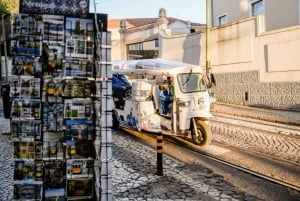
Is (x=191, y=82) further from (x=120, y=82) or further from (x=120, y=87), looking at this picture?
(x=120, y=82)

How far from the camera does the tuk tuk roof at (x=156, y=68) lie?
10234 mm

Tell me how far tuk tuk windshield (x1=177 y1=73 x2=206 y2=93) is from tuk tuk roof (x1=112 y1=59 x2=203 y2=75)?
0.51 ft

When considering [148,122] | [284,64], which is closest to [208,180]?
[148,122]

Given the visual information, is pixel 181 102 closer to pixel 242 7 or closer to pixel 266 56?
pixel 266 56

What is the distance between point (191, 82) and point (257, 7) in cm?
1454

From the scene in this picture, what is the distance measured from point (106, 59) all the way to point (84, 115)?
0.86 meters

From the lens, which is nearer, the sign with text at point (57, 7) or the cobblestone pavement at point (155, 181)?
the sign with text at point (57, 7)

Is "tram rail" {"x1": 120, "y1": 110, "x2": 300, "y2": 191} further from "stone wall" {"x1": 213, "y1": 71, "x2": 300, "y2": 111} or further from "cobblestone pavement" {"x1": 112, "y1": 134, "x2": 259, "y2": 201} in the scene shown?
"stone wall" {"x1": 213, "y1": 71, "x2": 300, "y2": 111}

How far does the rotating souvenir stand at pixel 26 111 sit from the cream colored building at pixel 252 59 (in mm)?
14180

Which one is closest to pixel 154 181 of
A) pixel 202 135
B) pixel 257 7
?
pixel 202 135

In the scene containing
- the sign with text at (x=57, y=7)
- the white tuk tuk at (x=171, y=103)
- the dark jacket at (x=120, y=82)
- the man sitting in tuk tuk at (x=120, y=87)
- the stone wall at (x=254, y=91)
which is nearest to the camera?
the sign with text at (x=57, y=7)

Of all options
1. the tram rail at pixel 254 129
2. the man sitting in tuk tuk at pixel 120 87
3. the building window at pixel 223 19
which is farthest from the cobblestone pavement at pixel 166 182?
the building window at pixel 223 19

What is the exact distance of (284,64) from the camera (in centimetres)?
1667

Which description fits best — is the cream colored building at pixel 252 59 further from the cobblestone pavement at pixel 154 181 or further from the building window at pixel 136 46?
the building window at pixel 136 46
